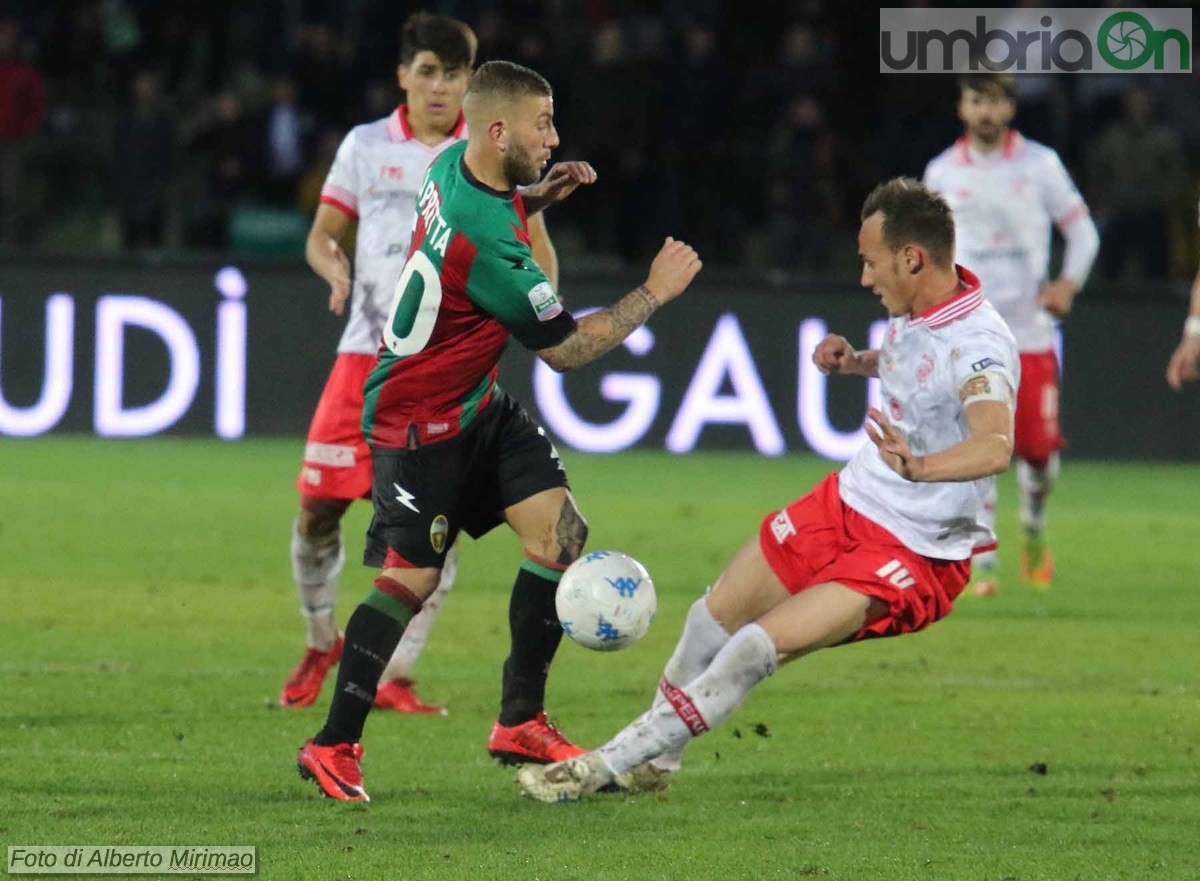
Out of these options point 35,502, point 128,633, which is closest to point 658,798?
point 128,633

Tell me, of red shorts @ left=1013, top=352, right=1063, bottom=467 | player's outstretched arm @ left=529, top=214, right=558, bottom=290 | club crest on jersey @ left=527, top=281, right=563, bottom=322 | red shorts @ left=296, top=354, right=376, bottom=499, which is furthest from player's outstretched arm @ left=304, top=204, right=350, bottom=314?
red shorts @ left=1013, top=352, right=1063, bottom=467

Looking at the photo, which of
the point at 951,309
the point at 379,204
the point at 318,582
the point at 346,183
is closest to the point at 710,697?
the point at 951,309

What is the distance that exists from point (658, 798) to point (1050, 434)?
5152mm

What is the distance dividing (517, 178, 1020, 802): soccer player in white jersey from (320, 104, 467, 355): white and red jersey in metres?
1.83

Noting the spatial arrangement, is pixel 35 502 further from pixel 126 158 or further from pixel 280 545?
pixel 126 158

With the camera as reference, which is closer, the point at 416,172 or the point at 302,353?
the point at 416,172

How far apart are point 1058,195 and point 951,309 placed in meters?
5.00

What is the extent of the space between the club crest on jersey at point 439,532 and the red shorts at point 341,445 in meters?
1.14

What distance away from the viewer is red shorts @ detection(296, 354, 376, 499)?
22.9 feet

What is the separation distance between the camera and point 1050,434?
10.3 meters

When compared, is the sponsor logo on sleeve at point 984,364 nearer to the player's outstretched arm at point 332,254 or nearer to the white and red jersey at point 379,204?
the player's outstretched arm at point 332,254

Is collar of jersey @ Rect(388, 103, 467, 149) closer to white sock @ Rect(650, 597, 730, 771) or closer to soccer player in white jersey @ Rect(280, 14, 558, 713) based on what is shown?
soccer player in white jersey @ Rect(280, 14, 558, 713)

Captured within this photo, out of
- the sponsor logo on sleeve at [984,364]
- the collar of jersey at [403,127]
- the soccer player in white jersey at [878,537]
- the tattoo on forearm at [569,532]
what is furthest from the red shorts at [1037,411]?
the sponsor logo on sleeve at [984,364]

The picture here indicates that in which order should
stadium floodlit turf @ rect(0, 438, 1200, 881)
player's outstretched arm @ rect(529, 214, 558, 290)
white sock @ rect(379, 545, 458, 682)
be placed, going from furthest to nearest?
white sock @ rect(379, 545, 458, 682) < player's outstretched arm @ rect(529, 214, 558, 290) < stadium floodlit turf @ rect(0, 438, 1200, 881)
